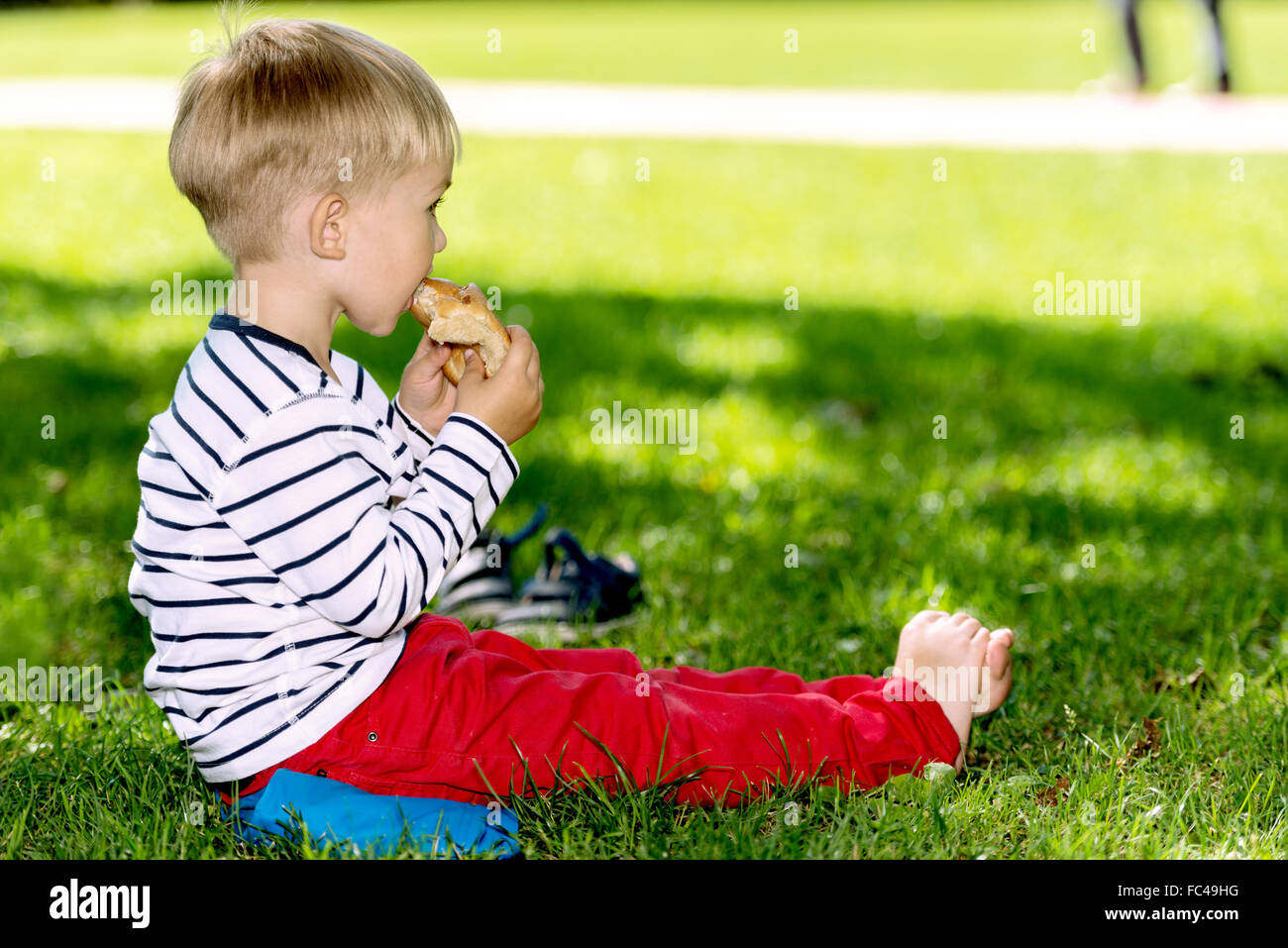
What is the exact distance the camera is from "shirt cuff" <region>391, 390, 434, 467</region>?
240cm

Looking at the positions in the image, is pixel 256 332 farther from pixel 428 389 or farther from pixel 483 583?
pixel 483 583

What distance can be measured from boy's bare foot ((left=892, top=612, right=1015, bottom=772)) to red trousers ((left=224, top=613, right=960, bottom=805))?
3 cm

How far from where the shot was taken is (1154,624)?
2.92m

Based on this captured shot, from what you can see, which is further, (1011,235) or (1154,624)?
(1011,235)

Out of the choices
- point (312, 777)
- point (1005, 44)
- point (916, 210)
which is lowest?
point (312, 777)

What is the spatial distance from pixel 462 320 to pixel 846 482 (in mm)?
1840

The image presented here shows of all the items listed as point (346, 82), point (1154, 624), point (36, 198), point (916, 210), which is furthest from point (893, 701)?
point (36, 198)

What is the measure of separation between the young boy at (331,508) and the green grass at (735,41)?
29.8 ft

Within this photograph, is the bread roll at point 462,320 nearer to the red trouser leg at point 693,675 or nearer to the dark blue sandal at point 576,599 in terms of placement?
the red trouser leg at point 693,675

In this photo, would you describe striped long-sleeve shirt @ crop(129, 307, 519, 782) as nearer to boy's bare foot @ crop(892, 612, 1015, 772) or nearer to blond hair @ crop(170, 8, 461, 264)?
A: blond hair @ crop(170, 8, 461, 264)

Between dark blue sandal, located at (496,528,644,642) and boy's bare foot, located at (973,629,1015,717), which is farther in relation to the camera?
dark blue sandal, located at (496,528,644,642)

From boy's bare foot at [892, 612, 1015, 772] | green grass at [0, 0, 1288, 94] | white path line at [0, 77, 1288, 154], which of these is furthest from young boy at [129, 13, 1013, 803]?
green grass at [0, 0, 1288, 94]

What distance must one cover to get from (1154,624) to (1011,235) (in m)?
4.44
